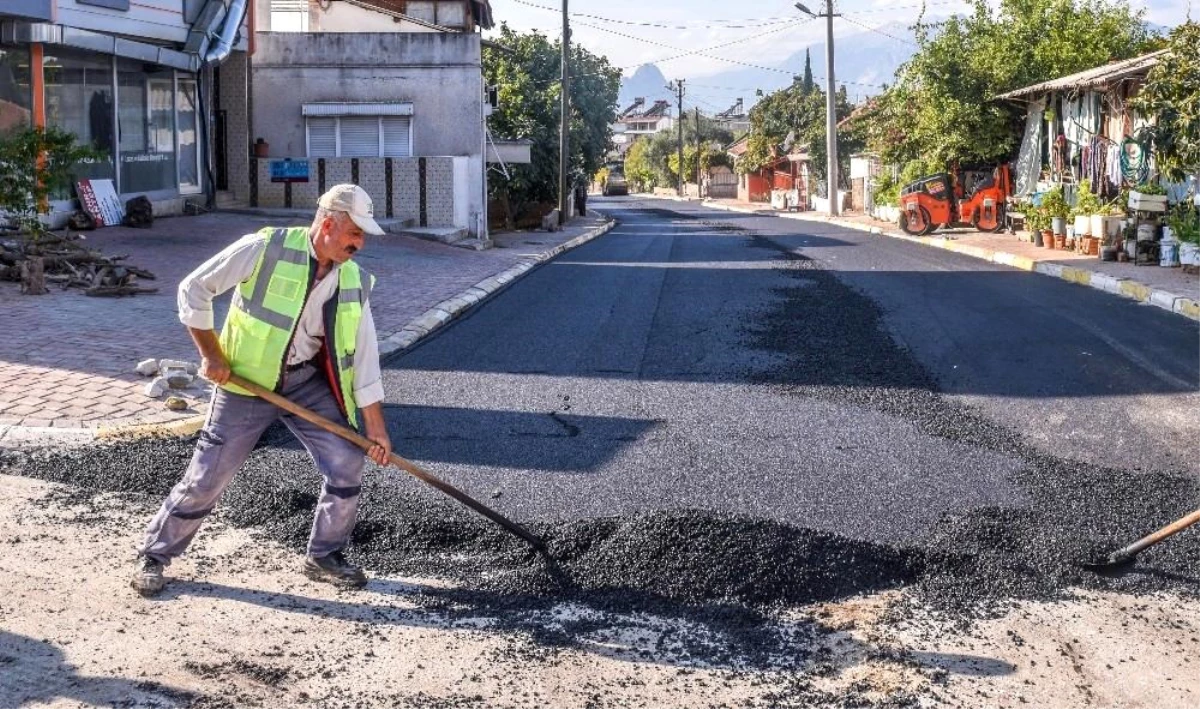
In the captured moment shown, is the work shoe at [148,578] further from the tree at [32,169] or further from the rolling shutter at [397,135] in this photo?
the rolling shutter at [397,135]

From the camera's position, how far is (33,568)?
16.9ft

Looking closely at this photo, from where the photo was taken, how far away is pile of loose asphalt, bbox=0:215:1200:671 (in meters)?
5.05

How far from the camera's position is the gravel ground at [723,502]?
15.9ft

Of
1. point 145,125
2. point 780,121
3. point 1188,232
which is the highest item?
point 780,121

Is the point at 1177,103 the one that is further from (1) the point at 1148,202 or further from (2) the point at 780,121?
(2) the point at 780,121

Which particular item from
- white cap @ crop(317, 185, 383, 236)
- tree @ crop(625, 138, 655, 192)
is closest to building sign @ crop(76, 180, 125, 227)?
white cap @ crop(317, 185, 383, 236)

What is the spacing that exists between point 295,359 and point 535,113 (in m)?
32.9

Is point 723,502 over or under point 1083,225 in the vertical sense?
under

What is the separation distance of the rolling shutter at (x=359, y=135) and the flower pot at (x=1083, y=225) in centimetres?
1291

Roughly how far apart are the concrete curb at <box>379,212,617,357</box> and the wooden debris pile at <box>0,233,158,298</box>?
2.75m

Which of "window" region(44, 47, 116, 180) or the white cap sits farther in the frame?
"window" region(44, 47, 116, 180)

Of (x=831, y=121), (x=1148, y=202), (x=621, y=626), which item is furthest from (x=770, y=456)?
(x=831, y=121)

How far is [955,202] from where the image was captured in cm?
2939

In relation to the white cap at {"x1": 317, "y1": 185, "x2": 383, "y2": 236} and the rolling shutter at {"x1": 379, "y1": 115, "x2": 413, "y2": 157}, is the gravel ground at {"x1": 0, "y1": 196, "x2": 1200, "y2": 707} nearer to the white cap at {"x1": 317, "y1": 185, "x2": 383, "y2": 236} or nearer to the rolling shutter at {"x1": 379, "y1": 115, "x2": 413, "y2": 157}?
the white cap at {"x1": 317, "y1": 185, "x2": 383, "y2": 236}
